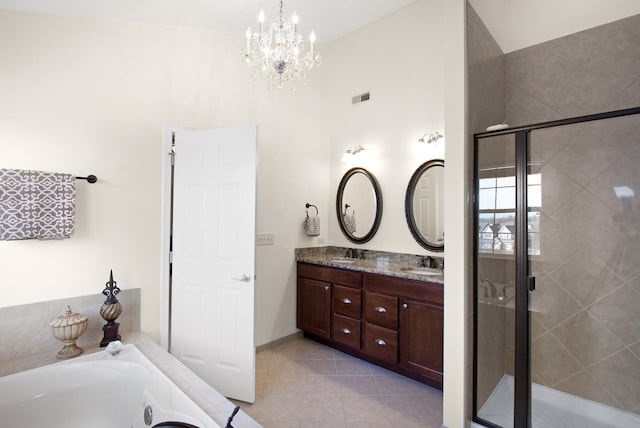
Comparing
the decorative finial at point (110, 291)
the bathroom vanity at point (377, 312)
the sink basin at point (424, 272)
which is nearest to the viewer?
the decorative finial at point (110, 291)

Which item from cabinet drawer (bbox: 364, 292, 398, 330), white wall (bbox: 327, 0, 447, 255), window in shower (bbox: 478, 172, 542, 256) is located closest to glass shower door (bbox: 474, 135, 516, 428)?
window in shower (bbox: 478, 172, 542, 256)

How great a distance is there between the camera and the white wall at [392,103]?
10.2ft

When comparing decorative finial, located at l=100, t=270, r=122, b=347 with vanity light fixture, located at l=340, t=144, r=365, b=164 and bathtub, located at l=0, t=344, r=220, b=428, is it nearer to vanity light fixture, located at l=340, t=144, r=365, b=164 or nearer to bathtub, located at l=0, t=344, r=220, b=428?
bathtub, located at l=0, t=344, r=220, b=428

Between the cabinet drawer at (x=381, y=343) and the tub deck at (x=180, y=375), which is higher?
the tub deck at (x=180, y=375)

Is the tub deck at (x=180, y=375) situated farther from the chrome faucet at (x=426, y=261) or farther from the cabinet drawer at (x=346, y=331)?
the chrome faucet at (x=426, y=261)

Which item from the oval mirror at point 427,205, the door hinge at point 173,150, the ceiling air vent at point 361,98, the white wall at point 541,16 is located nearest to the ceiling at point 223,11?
the ceiling air vent at point 361,98

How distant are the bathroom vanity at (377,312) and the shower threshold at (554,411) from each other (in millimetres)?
463

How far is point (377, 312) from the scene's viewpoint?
2.88 m

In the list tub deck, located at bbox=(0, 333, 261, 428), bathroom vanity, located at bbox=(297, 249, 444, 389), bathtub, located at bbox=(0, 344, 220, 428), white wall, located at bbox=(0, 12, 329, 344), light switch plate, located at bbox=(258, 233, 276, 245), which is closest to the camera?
→ tub deck, located at bbox=(0, 333, 261, 428)

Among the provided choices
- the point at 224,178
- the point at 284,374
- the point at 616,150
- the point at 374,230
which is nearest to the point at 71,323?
the point at 224,178

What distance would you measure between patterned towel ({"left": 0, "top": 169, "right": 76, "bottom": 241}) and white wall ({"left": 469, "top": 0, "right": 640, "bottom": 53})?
9.86 ft

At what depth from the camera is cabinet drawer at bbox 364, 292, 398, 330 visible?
276 cm

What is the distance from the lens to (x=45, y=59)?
2.13 metres

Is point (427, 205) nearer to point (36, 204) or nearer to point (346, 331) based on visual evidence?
point (346, 331)
